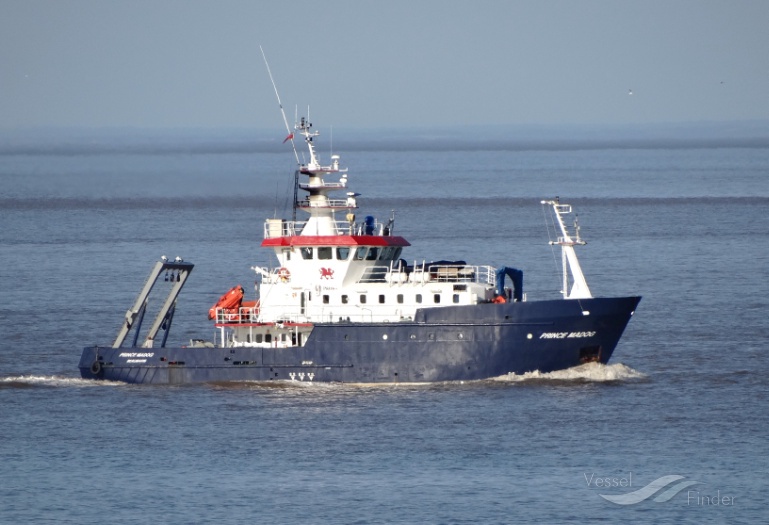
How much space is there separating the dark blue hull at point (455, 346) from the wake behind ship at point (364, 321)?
31mm

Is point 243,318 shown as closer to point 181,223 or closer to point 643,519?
point 643,519

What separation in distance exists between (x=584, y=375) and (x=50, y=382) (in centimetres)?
1746

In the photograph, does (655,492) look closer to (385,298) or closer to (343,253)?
(385,298)

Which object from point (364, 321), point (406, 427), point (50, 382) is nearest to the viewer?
point (406, 427)

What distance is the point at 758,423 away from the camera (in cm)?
4825

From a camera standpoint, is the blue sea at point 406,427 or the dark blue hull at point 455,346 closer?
the blue sea at point 406,427

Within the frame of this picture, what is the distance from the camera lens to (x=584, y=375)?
54062 mm

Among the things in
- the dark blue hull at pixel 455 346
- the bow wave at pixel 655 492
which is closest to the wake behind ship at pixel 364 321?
the dark blue hull at pixel 455 346

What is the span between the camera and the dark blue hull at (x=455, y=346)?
5278 cm

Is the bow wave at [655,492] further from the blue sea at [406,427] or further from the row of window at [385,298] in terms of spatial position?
the row of window at [385,298]

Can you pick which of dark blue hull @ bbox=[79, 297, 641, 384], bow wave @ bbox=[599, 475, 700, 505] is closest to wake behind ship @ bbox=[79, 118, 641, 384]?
dark blue hull @ bbox=[79, 297, 641, 384]

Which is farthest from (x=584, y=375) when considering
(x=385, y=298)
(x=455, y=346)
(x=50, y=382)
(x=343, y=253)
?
(x=50, y=382)

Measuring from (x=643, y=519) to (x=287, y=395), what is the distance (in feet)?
52.7

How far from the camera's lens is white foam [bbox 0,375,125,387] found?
5603 centimetres
